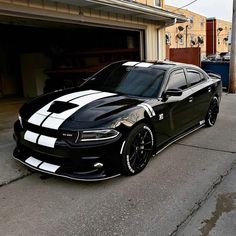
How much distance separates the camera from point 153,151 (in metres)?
4.27

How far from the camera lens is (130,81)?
4.76m

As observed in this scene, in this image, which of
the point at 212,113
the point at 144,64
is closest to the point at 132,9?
the point at 144,64

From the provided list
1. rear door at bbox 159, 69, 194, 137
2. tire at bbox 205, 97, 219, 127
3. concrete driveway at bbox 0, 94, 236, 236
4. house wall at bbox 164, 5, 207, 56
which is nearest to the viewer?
concrete driveway at bbox 0, 94, 236, 236

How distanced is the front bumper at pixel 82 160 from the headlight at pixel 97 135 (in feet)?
0.20

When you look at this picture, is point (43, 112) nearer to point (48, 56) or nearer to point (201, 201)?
point (201, 201)

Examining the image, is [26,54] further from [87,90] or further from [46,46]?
[87,90]

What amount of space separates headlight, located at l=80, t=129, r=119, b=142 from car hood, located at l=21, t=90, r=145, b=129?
142 mm

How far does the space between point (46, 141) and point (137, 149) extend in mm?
1182

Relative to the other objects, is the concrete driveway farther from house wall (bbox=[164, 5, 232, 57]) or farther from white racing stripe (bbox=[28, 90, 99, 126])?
house wall (bbox=[164, 5, 232, 57])

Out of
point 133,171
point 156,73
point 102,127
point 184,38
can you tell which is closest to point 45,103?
point 102,127

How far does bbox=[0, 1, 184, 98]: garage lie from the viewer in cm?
857

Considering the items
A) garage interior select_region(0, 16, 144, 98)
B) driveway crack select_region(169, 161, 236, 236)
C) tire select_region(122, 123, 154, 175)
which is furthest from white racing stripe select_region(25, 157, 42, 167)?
garage interior select_region(0, 16, 144, 98)

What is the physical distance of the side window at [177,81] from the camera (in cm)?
484

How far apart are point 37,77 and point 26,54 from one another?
99 centimetres
